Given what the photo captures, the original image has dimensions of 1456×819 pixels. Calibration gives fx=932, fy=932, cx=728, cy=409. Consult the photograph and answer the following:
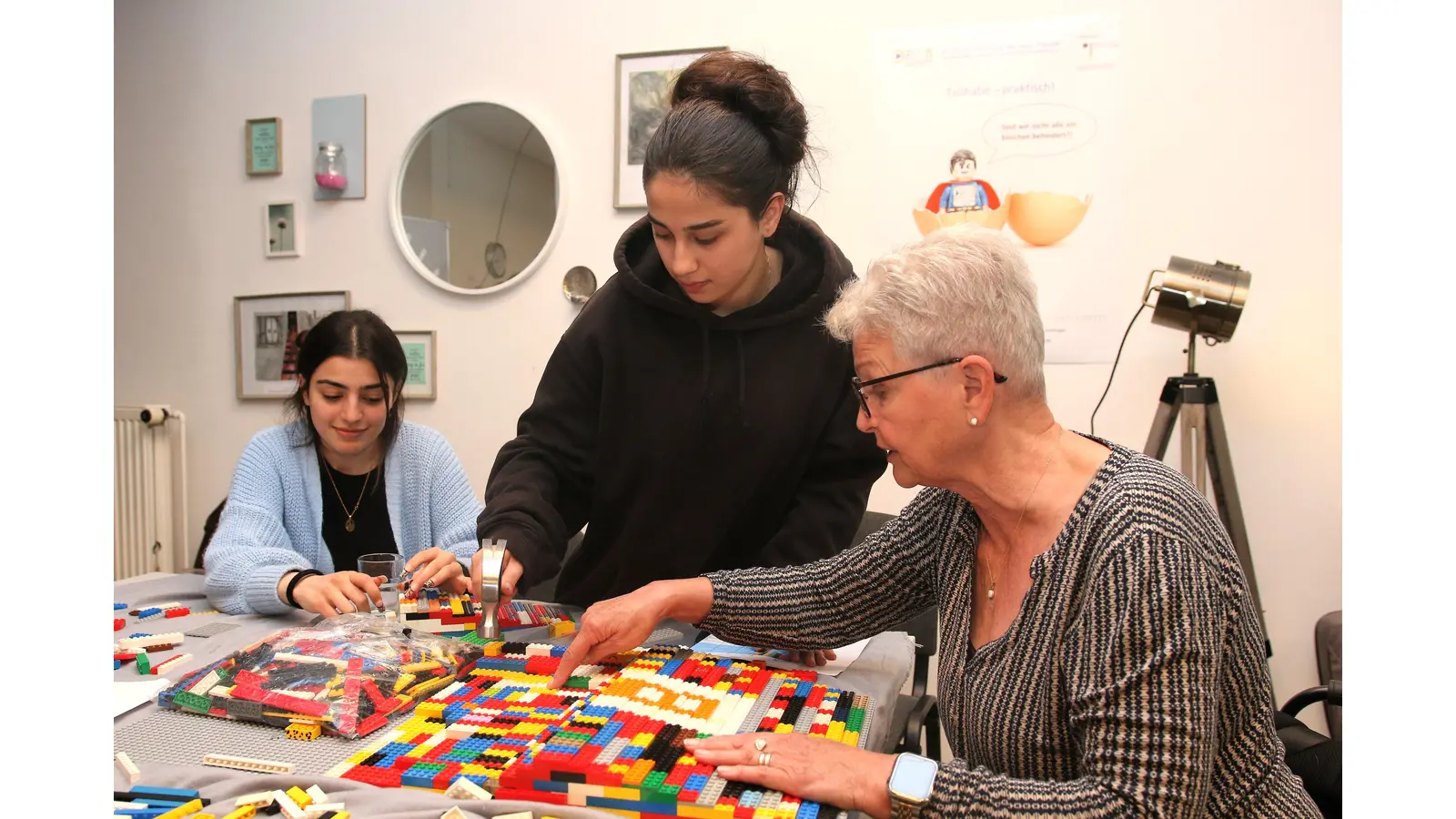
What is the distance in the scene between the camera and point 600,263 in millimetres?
2881

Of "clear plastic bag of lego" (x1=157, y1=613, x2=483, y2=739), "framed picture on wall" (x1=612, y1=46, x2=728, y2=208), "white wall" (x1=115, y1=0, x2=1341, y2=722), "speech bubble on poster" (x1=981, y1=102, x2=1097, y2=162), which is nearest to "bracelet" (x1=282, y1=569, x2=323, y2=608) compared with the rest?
"clear plastic bag of lego" (x1=157, y1=613, x2=483, y2=739)

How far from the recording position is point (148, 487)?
10.7 feet

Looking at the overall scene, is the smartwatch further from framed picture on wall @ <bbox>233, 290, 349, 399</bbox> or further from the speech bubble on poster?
framed picture on wall @ <bbox>233, 290, 349, 399</bbox>

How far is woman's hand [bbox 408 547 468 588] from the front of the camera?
1.52 m

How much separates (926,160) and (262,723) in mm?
2239

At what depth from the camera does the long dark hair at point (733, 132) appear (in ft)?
4.75

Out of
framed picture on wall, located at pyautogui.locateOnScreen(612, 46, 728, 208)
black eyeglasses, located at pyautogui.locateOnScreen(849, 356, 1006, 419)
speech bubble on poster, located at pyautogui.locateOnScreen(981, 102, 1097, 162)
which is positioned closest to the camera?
black eyeglasses, located at pyautogui.locateOnScreen(849, 356, 1006, 419)

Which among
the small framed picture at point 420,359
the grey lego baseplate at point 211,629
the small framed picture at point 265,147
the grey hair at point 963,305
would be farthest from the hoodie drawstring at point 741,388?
the small framed picture at point 265,147

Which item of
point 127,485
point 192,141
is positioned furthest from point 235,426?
point 192,141

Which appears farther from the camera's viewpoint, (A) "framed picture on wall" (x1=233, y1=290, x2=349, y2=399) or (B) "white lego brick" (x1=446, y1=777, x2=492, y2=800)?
(A) "framed picture on wall" (x1=233, y1=290, x2=349, y2=399)

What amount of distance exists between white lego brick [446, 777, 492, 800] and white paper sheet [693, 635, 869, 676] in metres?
0.51

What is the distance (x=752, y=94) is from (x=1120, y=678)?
103 centimetres

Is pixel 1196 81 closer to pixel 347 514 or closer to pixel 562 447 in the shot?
pixel 562 447

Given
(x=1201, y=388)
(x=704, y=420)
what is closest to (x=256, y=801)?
(x=704, y=420)
